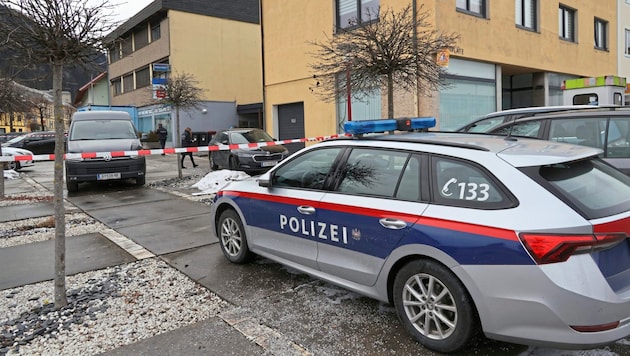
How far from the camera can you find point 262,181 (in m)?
4.54

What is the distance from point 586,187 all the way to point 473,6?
1379cm

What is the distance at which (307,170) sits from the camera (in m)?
4.19

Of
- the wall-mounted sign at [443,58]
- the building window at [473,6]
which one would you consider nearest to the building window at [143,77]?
the building window at [473,6]

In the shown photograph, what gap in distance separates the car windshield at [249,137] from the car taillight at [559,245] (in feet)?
39.7

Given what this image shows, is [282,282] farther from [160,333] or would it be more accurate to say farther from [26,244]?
[26,244]

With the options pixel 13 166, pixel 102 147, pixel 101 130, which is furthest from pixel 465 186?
pixel 13 166

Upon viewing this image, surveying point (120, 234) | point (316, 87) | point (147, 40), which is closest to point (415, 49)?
point (120, 234)

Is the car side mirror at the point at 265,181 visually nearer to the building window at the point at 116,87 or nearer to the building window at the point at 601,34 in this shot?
the building window at the point at 601,34

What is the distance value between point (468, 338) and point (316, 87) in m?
14.9

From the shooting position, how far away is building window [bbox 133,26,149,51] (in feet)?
106

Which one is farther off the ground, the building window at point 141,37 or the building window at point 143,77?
the building window at point 141,37

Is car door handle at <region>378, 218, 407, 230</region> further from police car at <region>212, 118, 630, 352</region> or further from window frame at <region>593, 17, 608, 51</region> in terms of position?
window frame at <region>593, 17, 608, 51</region>

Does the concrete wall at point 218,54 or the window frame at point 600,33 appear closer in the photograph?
the window frame at point 600,33

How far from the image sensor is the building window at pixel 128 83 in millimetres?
37000
